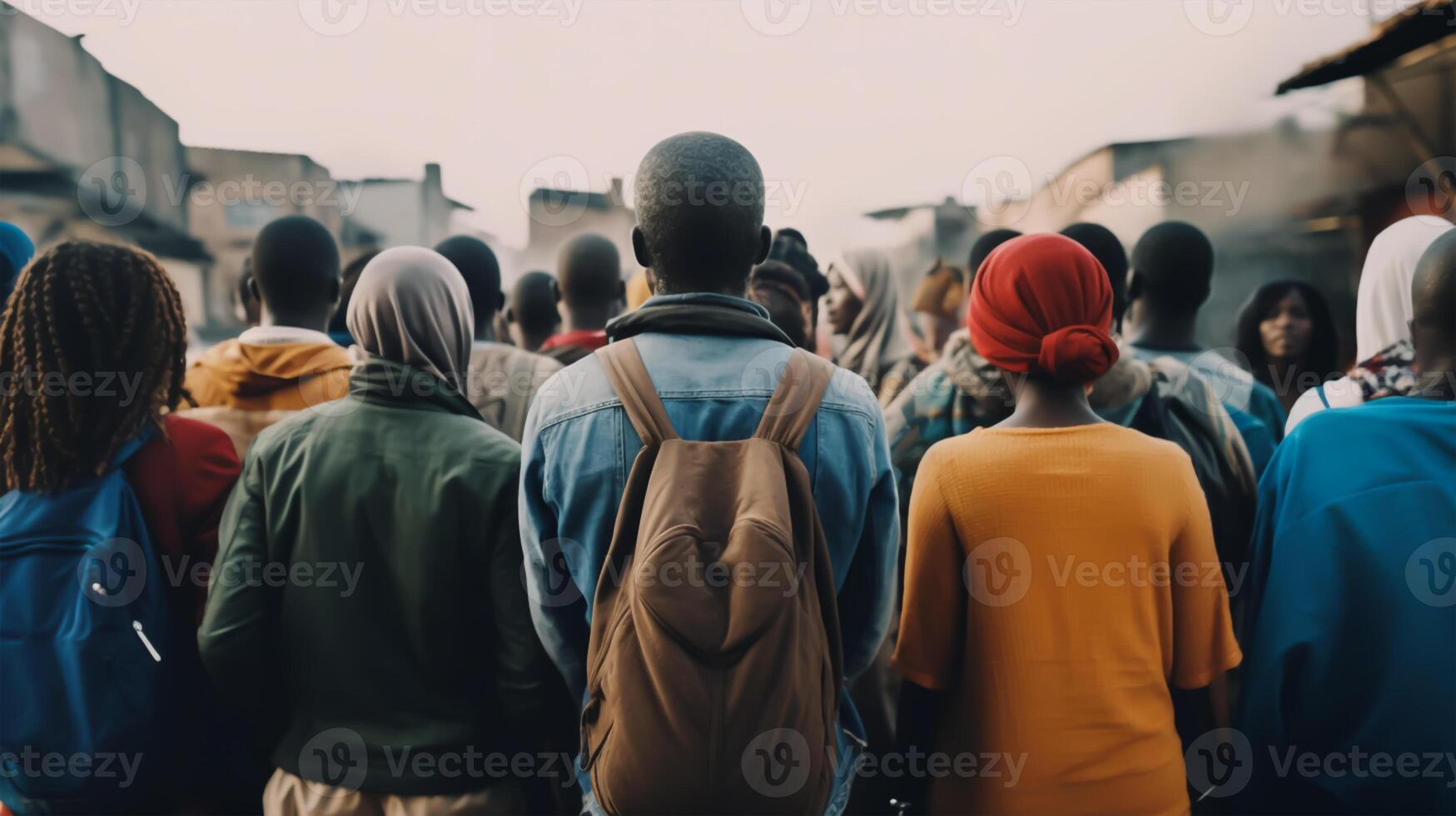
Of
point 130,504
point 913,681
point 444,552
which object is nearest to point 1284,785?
point 913,681

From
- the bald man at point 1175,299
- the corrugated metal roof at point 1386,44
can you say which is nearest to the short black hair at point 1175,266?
the bald man at point 1175,299

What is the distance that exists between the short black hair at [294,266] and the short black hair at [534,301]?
1.63m

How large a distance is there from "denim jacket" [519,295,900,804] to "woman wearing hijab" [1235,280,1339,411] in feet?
13.0

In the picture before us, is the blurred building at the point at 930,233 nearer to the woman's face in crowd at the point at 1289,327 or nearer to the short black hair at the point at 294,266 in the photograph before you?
the woman's face in crowd at the point at 1289,327

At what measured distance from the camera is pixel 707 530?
5.10ft

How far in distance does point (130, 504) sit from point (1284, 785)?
2738mm

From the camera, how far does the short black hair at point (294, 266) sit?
3.05m

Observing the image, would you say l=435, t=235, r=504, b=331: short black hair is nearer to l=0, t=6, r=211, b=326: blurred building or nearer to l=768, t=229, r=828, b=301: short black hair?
l=768, t=229, r=828, b=301: short black hair

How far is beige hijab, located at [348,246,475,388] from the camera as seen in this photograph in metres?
2.24

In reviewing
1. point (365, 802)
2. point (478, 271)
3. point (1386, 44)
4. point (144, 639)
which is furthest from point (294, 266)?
point (1386, 44)

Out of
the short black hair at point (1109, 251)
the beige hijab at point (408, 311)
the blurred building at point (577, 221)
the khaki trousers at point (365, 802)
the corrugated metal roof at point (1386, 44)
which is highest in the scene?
the corrugated metal roof at point (1386, 44)

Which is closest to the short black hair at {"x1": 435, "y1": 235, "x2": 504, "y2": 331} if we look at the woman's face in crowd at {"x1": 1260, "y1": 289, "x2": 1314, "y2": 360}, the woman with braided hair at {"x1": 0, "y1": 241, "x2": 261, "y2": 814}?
the woman with braided hair at {"x1": 0, "y1": 241, "x2": 261, "y2": 814}

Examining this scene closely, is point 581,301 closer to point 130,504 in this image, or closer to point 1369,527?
point 130,504

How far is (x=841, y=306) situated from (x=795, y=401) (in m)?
3.19
